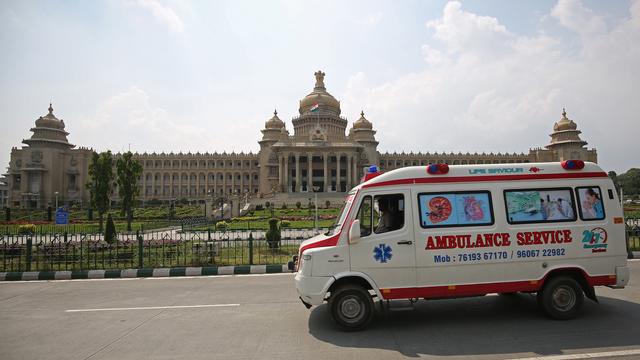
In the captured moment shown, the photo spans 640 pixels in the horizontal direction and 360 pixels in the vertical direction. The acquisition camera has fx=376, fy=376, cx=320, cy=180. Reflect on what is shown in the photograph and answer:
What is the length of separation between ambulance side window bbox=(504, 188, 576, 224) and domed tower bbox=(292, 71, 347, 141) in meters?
72.7

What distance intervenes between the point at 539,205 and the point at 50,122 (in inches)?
3788

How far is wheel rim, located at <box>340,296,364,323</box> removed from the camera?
21.1 feet

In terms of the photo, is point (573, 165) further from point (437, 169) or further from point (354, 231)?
point (354, 231)

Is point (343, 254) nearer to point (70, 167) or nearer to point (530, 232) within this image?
point (530, 232)

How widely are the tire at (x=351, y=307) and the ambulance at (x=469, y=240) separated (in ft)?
0.06

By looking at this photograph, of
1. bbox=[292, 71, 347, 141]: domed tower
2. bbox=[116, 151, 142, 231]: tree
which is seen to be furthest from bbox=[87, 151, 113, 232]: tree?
bbox=[292, 71, 347, 141]: domed tower

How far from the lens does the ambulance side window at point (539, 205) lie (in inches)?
268

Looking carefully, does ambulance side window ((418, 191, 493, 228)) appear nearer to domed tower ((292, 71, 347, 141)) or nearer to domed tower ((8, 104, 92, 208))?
domed tower ((292, 71, 347, 141))

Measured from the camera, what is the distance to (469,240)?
6598 mm

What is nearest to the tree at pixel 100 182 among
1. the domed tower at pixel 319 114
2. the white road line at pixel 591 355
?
the white road line at pixel 591 355

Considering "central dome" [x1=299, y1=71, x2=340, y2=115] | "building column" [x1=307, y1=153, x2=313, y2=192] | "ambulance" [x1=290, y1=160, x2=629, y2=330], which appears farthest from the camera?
"central dome" [x1=299, y1=71, x2=340, y2=115]

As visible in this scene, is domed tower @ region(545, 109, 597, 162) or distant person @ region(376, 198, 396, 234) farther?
domed tower @ region(545, 109, 597, 162)

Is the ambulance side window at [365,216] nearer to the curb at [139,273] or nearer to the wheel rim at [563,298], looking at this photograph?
the wheel rim at [563,298]

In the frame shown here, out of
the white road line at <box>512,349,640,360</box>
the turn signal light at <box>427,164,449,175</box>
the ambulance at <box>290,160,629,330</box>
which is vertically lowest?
the white road line at <box>512,349,640,360</box>
